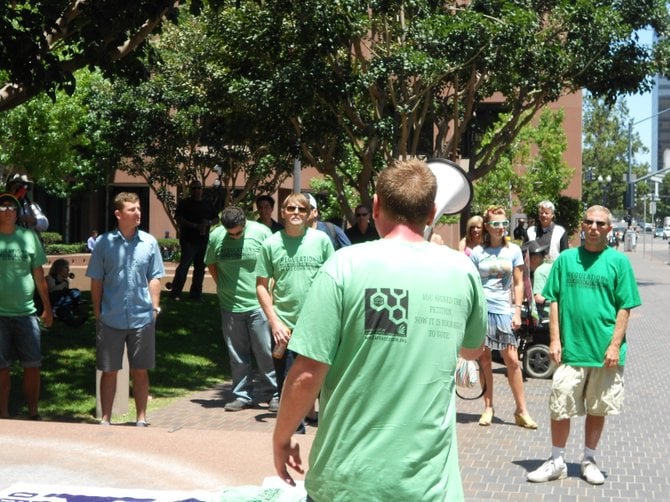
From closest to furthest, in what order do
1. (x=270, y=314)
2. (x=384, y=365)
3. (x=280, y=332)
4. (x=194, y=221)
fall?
1. (x=384, y=365)
2. (x=280, y=332)
3. (x=270, y=314)
4. (x=194, y=221)

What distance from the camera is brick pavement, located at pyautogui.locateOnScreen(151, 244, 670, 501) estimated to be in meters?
6.66

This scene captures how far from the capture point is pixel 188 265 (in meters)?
17.2

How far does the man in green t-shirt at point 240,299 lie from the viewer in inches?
367

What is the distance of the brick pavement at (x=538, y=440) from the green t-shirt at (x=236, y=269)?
3.30 ft

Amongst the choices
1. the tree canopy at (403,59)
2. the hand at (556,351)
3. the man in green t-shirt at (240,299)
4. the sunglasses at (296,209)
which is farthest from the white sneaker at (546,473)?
the tree canopy at (403,59)

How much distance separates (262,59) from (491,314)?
32.8 feet

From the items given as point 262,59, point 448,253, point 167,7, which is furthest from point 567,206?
point 448,253

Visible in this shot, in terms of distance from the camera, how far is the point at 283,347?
796cm

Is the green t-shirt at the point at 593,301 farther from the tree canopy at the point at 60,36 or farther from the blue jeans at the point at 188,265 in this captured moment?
the blue jeans at the point at 188,265

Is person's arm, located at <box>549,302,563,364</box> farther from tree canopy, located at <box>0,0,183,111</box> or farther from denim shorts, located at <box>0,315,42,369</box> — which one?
tree canopy, located at <box>0,0,183,111</box>

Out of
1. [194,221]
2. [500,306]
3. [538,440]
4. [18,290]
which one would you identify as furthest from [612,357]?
[194,221]

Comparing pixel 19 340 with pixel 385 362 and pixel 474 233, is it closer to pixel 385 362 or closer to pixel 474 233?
pixel 474 233

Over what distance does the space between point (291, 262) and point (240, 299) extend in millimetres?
1324

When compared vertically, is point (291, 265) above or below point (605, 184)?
below
